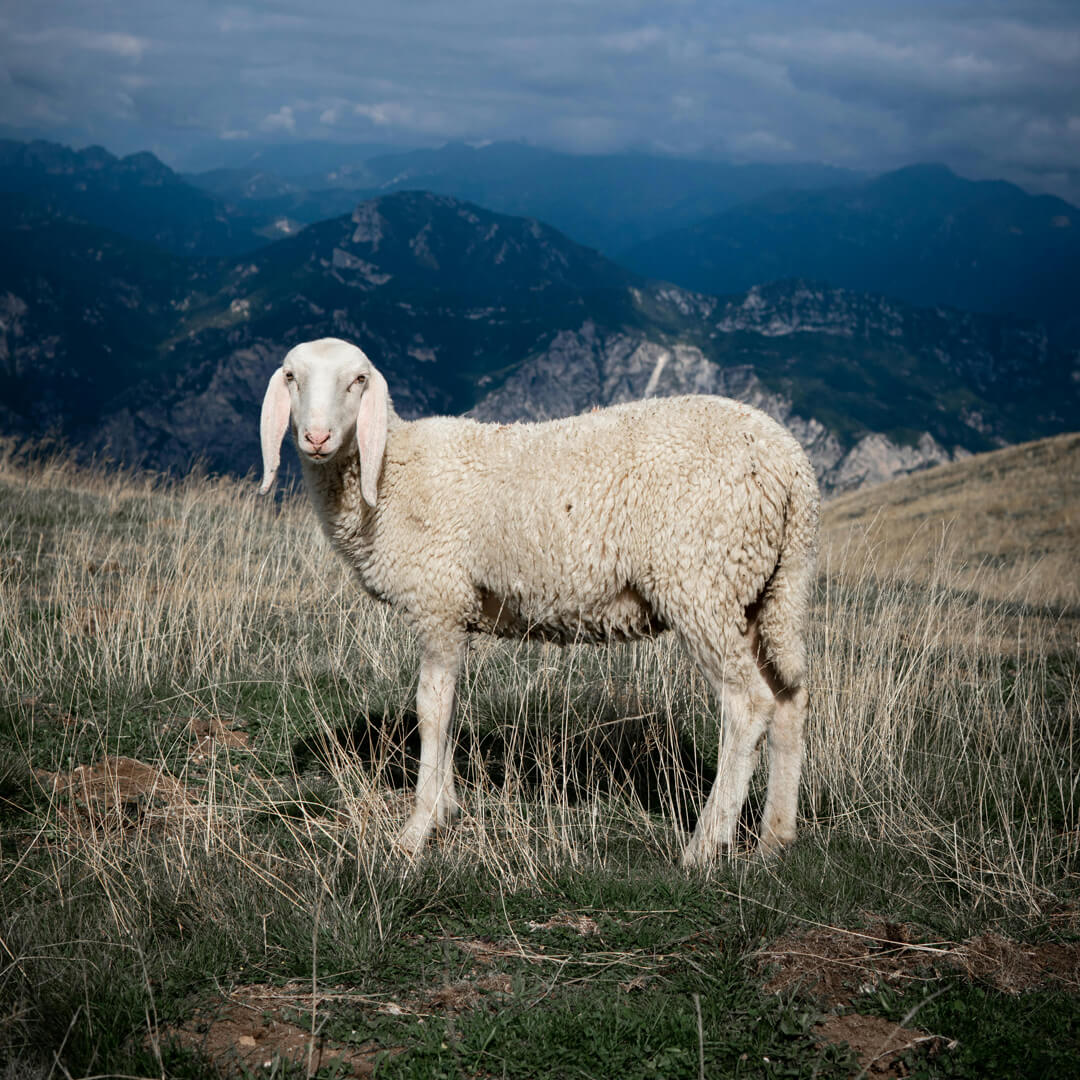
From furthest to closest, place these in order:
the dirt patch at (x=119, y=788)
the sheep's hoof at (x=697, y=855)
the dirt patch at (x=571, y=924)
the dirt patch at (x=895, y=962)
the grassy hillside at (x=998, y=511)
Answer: the grassy hillside at (x=998, y=511)
the dirt patch at (x=119, y=788)
the sheep's hoof at (x=697, y=855)
the dirt patch at (x=571, y=924)
the dirt patch at (x=895, y=962)

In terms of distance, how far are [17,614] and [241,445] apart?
204 metres

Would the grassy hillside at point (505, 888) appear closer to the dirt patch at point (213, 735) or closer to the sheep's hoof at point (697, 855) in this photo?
the dirt patch at point (213, 735)

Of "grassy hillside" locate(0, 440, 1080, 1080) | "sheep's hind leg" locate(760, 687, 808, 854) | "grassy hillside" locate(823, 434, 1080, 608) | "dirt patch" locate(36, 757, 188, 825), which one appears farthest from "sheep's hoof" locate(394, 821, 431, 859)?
"grassy hillside" locate(823, 434, 1080, 608)

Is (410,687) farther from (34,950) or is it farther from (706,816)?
(34,950)

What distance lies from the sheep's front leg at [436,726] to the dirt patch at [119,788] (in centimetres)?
123

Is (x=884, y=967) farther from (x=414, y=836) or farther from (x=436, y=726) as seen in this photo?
(x=436, y=726)

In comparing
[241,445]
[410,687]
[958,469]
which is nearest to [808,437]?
[241,445]

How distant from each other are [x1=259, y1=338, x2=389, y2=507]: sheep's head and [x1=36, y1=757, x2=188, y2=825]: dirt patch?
1.75 metres

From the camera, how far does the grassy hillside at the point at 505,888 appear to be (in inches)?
109

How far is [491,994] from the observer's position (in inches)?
118

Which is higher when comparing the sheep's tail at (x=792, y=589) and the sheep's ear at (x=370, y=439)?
the sheep's ear at (x=370, y=439)

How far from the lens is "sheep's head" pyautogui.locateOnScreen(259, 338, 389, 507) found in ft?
14.3

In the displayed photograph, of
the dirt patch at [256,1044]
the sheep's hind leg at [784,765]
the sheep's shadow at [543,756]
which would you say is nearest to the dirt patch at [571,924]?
the dirt patch at [256,1044]

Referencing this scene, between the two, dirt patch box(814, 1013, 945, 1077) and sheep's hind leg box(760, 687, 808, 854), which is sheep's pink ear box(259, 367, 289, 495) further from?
dirt patch box(814, 1013, 945, 1077)
